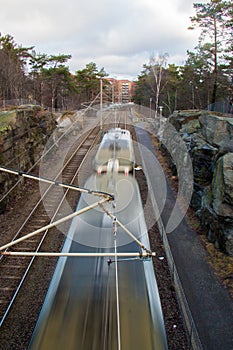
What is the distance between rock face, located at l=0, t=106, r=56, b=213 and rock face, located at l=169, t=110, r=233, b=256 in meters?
9.45

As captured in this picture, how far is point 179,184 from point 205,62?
15.6 m

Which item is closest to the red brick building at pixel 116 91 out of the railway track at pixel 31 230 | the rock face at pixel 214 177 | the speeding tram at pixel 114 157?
the speeding tram at pixel 114 157

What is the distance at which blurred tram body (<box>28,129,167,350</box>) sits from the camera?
712 cm

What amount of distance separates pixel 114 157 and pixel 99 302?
962cm

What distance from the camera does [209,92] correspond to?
30.9 metres

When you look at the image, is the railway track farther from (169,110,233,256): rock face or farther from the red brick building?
the red brick building

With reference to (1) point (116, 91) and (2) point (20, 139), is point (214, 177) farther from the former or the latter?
(1) point (116, 91)

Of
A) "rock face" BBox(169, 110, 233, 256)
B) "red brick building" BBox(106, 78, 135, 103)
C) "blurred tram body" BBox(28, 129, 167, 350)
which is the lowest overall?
"blurred tram body" BBox(28, 129, 167, 350)

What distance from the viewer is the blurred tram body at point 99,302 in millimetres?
7117

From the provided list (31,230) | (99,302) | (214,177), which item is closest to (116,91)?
(214,177)

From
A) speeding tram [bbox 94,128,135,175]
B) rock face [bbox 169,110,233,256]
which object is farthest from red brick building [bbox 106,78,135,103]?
A: rock face [bbox 169,110,233,256]

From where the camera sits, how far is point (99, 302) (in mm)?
8414

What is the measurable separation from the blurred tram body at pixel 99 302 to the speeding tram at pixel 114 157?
4373 mm

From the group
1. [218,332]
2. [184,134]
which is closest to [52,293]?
[218,332]
